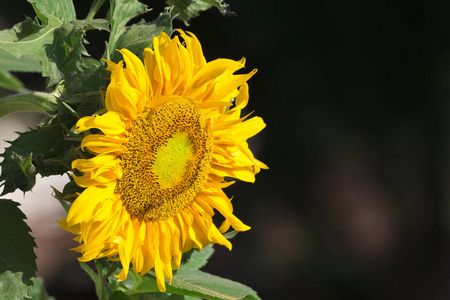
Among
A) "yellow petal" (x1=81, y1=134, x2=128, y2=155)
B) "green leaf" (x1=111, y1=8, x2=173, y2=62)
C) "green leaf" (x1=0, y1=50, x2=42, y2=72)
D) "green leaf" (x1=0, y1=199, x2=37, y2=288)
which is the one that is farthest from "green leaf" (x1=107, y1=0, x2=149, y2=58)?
"green leaf" (x1=0, y1=50, x2=42, y2=72)

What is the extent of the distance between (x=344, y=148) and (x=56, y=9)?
2.52 m

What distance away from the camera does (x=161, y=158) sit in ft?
2.96

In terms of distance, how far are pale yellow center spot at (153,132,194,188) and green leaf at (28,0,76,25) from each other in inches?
8.0

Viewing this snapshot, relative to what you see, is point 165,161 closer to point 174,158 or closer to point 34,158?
point 174,158

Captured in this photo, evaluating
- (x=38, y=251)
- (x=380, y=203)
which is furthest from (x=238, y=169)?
(x=380, y=203)

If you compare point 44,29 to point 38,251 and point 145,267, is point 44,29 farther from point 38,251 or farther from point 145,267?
point 38,251

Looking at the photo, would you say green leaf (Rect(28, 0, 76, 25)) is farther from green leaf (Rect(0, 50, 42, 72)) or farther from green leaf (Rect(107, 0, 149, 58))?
green leaf (Rect(0, 50, 42, 72))

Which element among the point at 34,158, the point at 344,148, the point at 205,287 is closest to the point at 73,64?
the point at 34,158

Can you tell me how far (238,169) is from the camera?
955mm

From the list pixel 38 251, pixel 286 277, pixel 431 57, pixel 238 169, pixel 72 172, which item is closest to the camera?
pixel 72 172

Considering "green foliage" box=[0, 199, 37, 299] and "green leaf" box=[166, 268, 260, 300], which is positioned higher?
"green foliage" box=[0, 199, 37, 299]

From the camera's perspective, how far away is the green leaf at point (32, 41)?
2.70ft

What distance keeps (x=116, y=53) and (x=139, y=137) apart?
0.11m

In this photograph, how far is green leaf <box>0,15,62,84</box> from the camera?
823 mm
